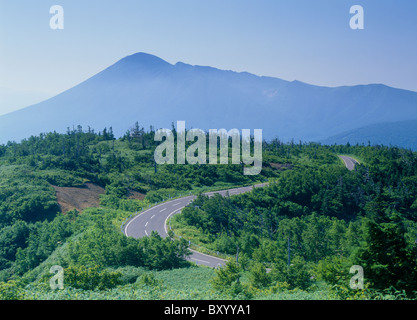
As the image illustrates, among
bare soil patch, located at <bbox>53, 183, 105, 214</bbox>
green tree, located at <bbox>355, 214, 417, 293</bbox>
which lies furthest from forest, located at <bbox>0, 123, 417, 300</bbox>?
bare soil patch, located at <bbox>53, 183, 105, 214</bbox>

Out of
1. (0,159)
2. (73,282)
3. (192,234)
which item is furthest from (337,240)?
(0,159)

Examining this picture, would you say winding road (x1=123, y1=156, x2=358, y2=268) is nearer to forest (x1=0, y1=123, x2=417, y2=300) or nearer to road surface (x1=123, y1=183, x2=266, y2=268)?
road surface (x1=123, y1=183, x2=266, y2=268)

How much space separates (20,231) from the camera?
43031mm

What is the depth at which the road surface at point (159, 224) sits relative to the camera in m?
31.4

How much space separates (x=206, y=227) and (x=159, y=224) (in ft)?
17.4

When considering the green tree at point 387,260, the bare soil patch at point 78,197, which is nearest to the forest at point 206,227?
the green tree at point 387,260

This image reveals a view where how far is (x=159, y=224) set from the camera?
42.0m

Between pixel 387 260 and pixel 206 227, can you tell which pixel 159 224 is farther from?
pixel 387 260

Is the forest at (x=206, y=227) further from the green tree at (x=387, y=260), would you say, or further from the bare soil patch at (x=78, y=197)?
the bare soil patch at (x=78, y=197)

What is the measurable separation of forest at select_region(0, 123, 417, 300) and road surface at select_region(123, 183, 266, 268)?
128 cm

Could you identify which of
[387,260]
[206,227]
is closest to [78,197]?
[206,227]

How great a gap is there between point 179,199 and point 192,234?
18.6 meters

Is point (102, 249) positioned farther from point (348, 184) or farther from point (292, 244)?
point (348, 184)

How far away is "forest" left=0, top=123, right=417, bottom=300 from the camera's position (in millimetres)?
14492
